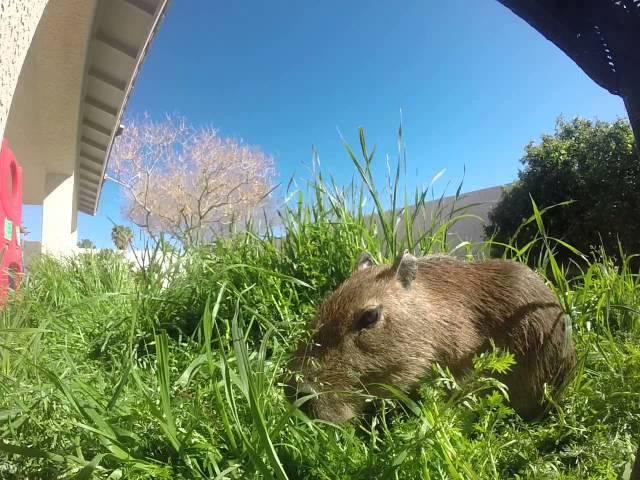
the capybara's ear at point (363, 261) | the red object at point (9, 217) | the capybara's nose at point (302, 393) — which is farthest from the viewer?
the red object at point (9, 217)

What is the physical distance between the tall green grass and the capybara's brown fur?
0.25 feet

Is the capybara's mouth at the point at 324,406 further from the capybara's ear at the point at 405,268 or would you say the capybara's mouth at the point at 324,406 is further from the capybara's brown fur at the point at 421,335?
→ the capybara's ear at the point at 405,268

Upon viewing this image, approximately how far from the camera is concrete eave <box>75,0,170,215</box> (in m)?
4.24

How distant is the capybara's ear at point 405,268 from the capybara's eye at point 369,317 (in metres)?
0.14

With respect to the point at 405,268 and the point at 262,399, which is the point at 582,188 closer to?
the point at 405,268

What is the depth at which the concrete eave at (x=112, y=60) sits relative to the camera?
4.24 m

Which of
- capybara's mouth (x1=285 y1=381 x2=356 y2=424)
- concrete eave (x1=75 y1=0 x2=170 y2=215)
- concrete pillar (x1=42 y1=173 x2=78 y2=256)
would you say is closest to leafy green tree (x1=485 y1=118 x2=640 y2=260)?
concrete eave (x1=75 y1=0 x2=170 y2=215)

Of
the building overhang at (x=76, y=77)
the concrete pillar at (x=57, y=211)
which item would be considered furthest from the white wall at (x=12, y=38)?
the concrete pillar at (x=57, y=211)

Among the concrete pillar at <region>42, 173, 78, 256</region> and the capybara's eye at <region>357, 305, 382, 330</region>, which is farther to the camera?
the concrete pillar at <region>42, 173, 78, 256</region>

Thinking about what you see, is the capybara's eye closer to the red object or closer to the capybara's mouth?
the capybara's mouth

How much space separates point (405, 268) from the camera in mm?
1390

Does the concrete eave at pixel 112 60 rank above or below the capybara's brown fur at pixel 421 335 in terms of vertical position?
above

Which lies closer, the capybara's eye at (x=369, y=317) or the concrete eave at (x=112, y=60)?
the capybara's eye at (x=369, y=317)

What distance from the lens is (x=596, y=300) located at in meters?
1.88
